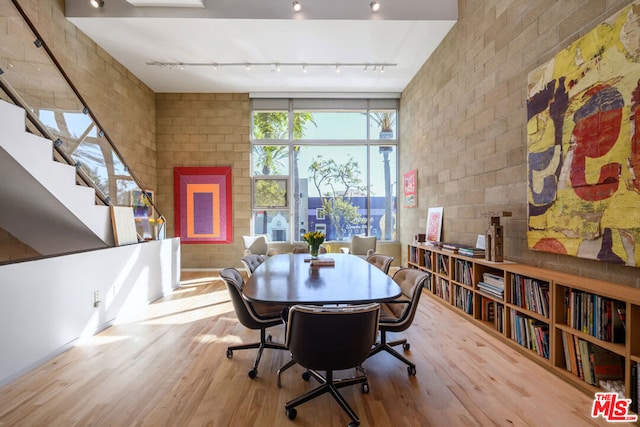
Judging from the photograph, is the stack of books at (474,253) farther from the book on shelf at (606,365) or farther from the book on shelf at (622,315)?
the book on shelf at (622,315)

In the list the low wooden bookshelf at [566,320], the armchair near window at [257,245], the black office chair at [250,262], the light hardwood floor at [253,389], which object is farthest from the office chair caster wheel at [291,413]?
the armchair near window at [257,245]

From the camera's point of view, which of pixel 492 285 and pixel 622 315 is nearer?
pixel 622 315

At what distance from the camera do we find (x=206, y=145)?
23.6ft

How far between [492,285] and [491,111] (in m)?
2.09

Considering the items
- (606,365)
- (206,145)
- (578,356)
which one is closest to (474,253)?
(578,356)

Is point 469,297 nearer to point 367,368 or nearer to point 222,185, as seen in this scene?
point 367,368

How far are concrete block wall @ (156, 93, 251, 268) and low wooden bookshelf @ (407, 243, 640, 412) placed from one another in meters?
5.34

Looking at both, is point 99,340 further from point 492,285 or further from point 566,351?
point 566,351

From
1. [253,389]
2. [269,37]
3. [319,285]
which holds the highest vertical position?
[269,37]

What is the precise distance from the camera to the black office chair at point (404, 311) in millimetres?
2361

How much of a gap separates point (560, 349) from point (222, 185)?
664 cm

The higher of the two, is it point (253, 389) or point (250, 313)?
point (250, 313)

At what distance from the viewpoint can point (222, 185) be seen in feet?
23.6

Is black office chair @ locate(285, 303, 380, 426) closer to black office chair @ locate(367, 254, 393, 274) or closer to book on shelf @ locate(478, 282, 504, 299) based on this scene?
black office chair @ locate(367, 254, 393, 274)
